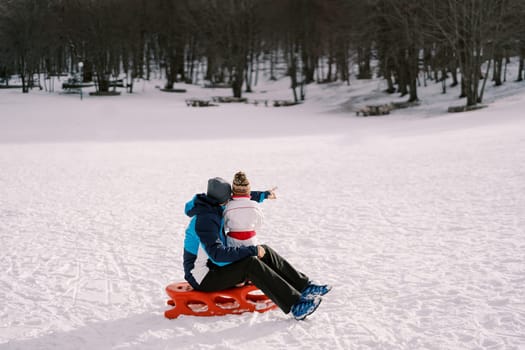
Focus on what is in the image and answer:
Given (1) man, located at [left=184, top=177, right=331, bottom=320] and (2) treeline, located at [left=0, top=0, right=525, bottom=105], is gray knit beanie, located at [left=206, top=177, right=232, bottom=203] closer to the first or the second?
(1) man, located at [left=184, top=177, right=331, bottom=320]

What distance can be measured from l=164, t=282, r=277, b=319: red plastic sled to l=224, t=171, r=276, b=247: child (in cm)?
49

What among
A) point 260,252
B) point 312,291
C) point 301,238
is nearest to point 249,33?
point 301,238

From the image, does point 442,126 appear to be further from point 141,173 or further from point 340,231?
point 340,231

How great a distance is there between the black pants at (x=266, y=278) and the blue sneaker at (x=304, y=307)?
0.07m

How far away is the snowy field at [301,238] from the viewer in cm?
456

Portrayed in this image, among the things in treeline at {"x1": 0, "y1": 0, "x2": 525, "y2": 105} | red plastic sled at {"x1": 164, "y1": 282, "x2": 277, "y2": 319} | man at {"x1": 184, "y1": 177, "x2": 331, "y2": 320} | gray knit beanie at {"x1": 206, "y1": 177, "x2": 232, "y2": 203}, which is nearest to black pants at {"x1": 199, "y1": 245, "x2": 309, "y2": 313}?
man at {"x1": 184, "y1": 177, "x2": 331, "y2": 320}

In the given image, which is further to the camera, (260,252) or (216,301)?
(216,301)

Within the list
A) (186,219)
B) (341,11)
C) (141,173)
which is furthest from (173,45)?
(186,219)

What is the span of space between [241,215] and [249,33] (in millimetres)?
47574

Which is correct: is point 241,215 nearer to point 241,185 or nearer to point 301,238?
point 241,185

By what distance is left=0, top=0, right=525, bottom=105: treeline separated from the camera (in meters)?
35.9

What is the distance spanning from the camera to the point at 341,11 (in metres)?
50.6

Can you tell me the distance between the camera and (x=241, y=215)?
457 centimetres

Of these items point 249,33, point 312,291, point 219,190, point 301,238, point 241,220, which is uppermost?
point 249,33
